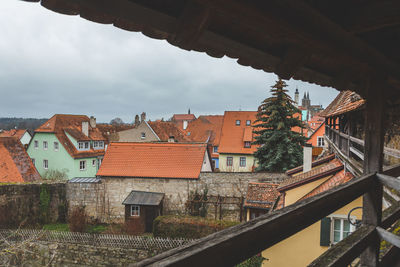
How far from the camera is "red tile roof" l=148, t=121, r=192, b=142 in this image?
32.1m

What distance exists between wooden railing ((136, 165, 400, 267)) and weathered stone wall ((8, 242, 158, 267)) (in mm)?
10107

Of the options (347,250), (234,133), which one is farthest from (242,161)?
(347,250)

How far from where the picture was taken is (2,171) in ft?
56.4

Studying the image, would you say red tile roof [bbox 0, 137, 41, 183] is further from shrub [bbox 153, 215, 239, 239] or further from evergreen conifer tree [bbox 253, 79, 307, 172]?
evergreen conifer tree [bbox 253, 79, 307, 172]

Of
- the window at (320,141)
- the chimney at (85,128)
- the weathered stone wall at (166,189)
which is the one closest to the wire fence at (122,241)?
the weathered stone wall at (166,189)

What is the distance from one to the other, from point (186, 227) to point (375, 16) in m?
11.7

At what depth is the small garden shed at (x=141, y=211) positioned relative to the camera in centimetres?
1527

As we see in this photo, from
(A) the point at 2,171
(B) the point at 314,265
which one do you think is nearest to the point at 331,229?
(B) the point at 314,265

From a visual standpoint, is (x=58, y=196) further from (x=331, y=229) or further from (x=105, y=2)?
(x=105, y=2)

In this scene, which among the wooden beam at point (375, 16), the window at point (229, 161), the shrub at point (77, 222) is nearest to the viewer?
the wooden beam at point (375, 16)

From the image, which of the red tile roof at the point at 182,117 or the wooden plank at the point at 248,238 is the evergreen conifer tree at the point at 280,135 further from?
the red tile roof at the point at 182,117

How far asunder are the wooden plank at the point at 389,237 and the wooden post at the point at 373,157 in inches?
2.0

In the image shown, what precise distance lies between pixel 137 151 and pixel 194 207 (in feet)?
18.2

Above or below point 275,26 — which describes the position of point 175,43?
below
